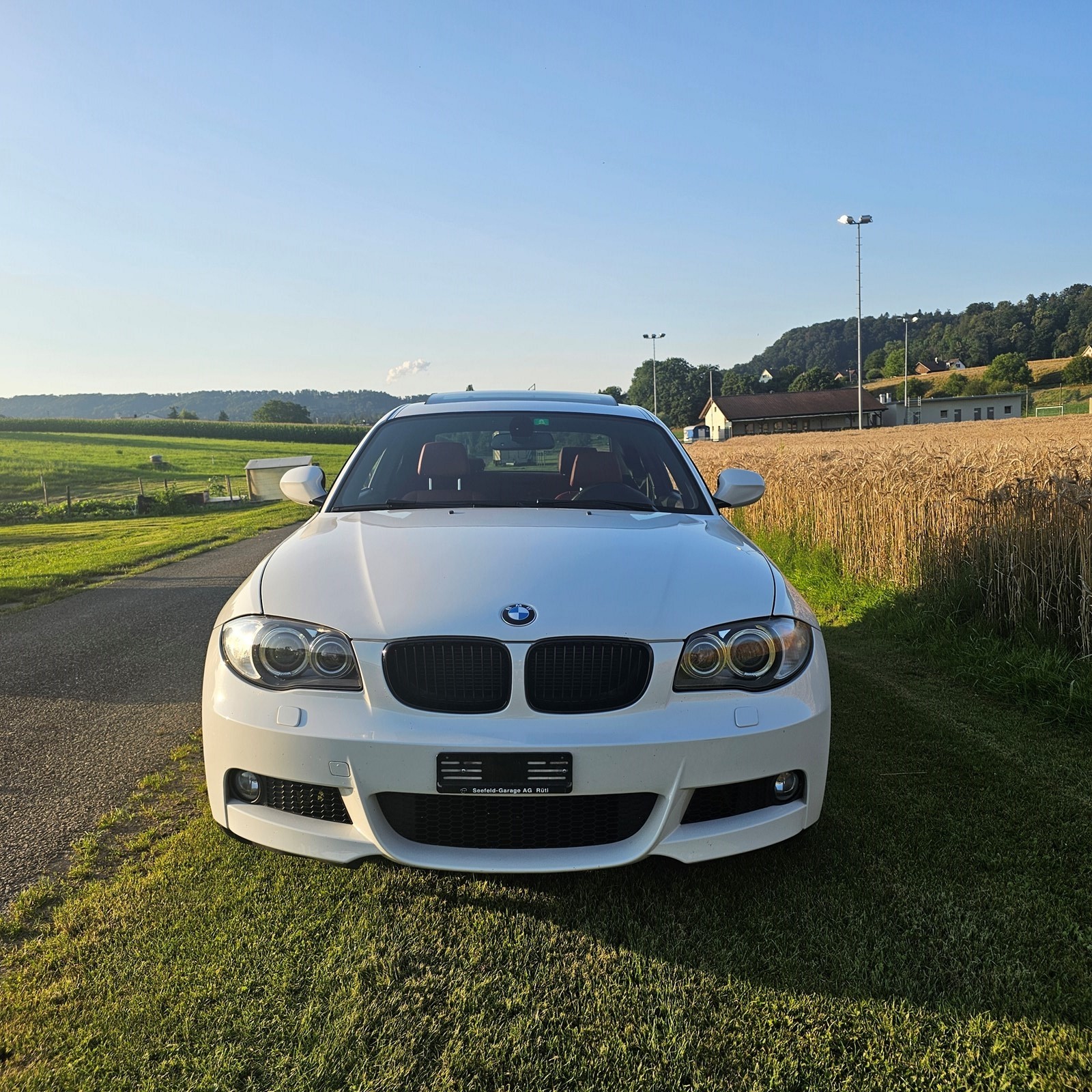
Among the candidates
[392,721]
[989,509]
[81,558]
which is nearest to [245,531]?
[81,558]

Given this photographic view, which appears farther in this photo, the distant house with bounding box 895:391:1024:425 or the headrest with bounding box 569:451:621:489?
the distant house with bounding box 895:391:1024:425

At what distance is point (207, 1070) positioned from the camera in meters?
1.85

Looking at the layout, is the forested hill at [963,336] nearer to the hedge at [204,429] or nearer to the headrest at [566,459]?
the hedge at [204,429]

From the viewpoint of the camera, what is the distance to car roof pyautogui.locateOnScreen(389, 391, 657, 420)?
4.15 meters

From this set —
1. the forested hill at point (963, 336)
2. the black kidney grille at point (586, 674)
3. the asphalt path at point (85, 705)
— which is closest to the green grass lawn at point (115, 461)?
the asphalt path at point (85, 705)

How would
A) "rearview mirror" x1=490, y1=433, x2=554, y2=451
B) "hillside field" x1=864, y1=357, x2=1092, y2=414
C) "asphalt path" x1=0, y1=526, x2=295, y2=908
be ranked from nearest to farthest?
"asphalt path" x1=0, y1=526, x2=295, y2=908
"rearview mirror" x1=490, y1=433, x2=554, y2=451
"hillside field" x1=864, y1=357, x2=1092, y2=414

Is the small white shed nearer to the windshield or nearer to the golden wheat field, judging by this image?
the golden wheat field

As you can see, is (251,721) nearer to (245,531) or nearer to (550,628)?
(550,628)

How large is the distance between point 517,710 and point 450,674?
8.4 inches

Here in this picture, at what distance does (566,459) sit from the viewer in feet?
12.8

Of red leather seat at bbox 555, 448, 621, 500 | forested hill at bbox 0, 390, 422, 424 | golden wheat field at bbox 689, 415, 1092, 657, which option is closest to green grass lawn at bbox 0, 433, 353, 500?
golden wheat field at bbox 689, 415, 1092, 657

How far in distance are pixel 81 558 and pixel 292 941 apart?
10.6 m

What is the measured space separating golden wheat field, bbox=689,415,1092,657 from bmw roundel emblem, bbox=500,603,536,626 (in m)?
3.74

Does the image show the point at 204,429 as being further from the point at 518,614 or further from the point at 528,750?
the point at 528,750
